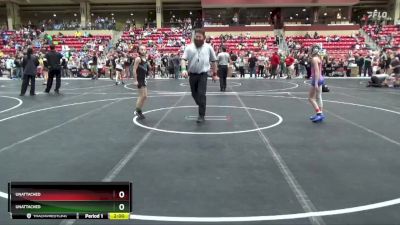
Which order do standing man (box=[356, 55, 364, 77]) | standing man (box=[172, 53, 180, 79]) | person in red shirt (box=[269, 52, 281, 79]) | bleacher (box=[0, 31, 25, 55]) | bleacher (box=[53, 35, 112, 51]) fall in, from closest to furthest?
1. person in red shirt (box=[269, 52, 281, 79])
2. standing man (box=[172, 53, 180, 79])
3. standing man (box=[356, 55, 364, 77])
4. bleacher (box=[0, 31, 25, 55])
5. bleacher (box=[53, 35, 112, 51])

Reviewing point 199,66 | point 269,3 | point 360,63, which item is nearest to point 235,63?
point 360,63

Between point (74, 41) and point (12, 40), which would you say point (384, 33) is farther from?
point (12, 40)

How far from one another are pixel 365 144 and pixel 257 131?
6.01ft

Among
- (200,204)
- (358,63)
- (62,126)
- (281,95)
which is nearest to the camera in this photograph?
(200,204)

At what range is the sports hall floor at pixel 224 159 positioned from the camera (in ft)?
13.0

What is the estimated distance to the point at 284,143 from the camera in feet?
21.8

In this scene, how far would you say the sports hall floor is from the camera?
3964mm

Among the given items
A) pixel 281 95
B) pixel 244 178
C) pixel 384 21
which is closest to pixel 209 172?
pixel 244 178

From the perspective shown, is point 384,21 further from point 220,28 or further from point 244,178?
point 244,178

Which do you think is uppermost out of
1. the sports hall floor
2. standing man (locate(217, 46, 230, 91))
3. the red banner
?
the red banner

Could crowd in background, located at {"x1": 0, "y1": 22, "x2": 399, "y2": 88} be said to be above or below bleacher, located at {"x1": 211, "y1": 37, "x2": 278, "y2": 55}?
below

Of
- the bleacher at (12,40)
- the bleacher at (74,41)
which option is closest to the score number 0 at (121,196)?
the bleacher at (74,41)
